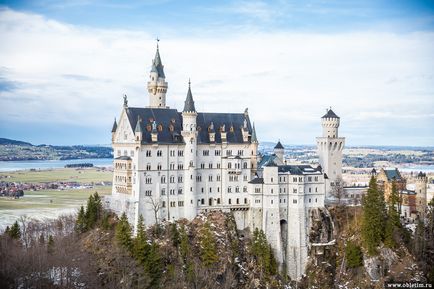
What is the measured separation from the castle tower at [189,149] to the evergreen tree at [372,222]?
2960 centimetres

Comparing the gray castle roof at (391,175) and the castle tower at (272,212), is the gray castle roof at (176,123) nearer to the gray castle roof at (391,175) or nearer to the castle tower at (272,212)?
the castle tower at (272,212)

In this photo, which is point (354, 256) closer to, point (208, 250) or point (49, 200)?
point (208, 250)

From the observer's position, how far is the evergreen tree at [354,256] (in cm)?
10631

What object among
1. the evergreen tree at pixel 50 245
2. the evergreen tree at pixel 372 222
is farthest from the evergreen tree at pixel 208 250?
the evergreen tree at pixel 372 222

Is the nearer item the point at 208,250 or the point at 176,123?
the point at 208,250

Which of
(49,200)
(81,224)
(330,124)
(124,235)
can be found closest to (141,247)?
(124,235)

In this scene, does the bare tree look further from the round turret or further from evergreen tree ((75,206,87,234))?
evergreen tree ((75,206,87,234))

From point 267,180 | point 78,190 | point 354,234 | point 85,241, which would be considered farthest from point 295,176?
point 78,190

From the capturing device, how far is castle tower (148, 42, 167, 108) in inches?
4756

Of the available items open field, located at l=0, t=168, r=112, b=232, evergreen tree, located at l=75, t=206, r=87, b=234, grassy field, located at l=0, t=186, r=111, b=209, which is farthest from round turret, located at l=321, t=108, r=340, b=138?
grassy field, located at l=0, t=186, r=111, b=209

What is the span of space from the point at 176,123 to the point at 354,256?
126 ft

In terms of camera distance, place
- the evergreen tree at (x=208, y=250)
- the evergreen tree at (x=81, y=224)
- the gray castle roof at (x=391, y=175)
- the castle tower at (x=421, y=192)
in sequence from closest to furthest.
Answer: the evergreen tree at (x=208, y=250) < the evergreen tree at (x=81, y=224) < the castle tower at (x=421, y=192) < the gray castle roof at (x=391, y=175)

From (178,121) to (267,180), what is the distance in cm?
1906

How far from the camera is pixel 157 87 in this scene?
396 feet
